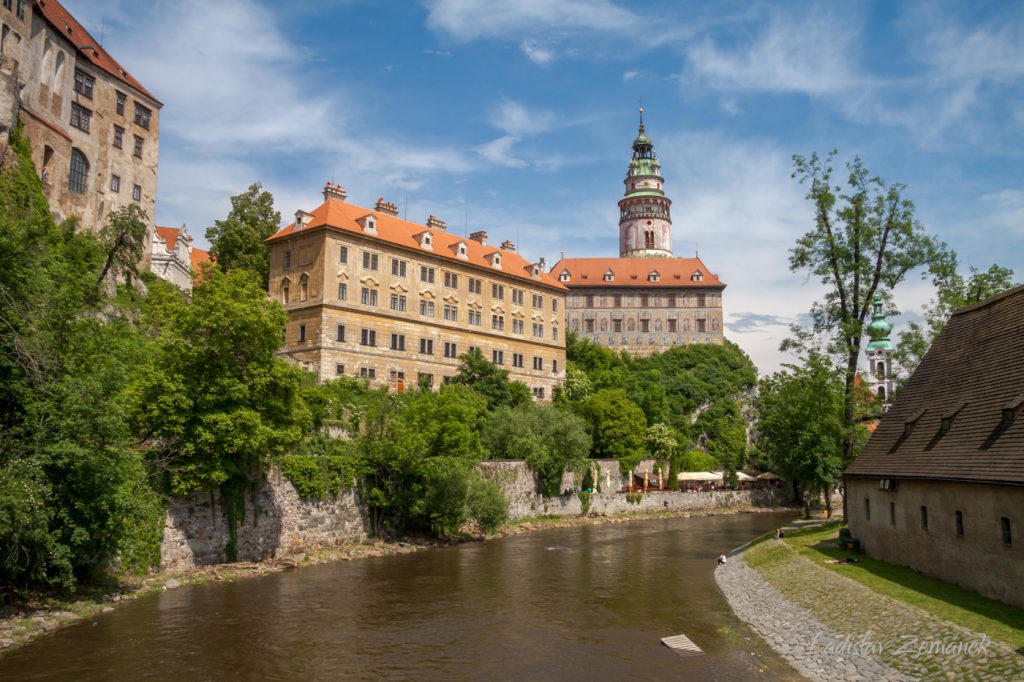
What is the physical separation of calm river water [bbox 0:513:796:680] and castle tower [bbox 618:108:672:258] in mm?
84447

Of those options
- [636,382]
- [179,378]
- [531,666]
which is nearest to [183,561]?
[179,378]

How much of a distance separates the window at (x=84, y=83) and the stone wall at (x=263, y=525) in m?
31.0

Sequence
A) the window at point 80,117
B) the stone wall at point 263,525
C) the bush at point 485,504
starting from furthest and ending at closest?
the window at point 80,117, the bush at point 485,504, the stone wall at point 263,525

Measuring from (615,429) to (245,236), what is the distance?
3209 centimetres

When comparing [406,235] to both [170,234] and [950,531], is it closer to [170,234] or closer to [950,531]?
[170,234]

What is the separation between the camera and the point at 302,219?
173 ft

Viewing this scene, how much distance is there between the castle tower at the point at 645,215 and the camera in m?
113

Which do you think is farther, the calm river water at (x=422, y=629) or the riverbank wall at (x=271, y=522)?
the riverbank wall at (x=271, y=522)

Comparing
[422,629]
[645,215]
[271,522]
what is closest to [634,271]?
[645,215]

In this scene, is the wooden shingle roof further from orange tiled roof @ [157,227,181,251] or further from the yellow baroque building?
orange tiled roof @ [157,227,181,251]

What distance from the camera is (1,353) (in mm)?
20297

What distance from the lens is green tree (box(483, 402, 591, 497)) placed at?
49906mm

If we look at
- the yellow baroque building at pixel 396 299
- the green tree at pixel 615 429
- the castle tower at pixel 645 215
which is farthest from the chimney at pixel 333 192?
the castle tower at pixel 645 215

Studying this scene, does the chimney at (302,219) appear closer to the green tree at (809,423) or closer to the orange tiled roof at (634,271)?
the green tree at (809,423)
